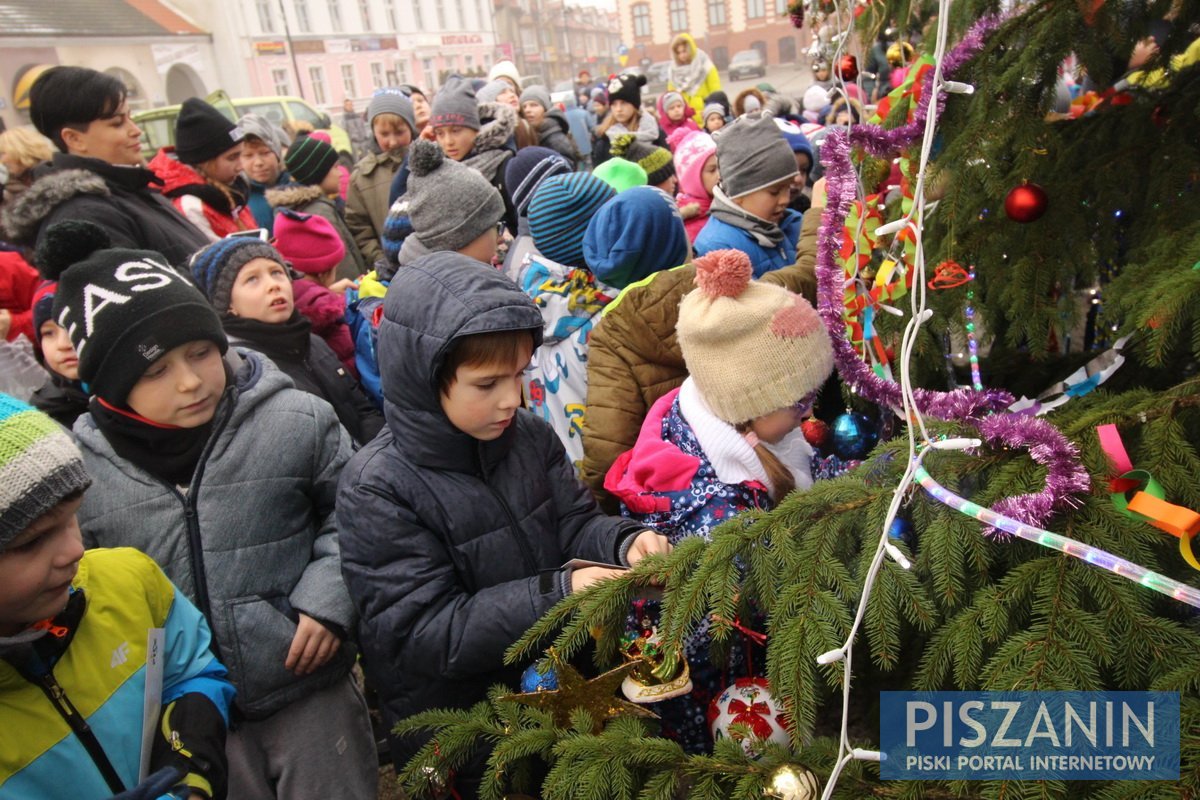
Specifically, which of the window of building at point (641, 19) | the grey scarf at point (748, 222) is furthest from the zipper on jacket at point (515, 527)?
the window of building at point (641, 19)

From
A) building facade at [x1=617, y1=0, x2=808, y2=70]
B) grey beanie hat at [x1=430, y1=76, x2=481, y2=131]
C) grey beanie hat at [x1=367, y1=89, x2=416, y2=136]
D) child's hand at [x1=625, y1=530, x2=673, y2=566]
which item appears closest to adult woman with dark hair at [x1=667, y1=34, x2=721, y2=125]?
grey beanie hat at [x1=367, y1=89, x2=416, y2=136]

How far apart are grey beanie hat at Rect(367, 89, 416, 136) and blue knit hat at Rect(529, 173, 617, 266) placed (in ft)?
10.9

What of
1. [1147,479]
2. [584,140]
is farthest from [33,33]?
[1147,479]

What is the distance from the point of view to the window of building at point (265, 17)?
3506 cm

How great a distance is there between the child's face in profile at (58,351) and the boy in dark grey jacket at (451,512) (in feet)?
3.93

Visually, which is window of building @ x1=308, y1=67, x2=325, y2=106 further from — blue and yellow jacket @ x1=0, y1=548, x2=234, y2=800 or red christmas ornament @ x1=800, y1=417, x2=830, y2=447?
blue and yellow jacket @ x1=0, y1=548, x2=234, y2=800

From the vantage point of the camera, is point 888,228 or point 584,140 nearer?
point 888,228

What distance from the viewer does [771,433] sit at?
2051 millimetres

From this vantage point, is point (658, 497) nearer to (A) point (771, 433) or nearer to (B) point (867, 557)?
(A) point (771, 433)

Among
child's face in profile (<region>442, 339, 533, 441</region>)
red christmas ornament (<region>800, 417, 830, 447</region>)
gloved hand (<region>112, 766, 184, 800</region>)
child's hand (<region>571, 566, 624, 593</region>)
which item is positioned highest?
child's face in profile (<region>442, 339, 533, 441</region>)

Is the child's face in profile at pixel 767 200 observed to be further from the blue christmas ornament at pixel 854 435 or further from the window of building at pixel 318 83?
the window of building at pixel 318 83

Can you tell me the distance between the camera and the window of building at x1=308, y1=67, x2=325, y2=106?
39062mm

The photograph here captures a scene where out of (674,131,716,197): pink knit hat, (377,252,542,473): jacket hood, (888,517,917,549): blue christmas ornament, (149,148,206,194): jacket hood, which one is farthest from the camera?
(674,131,716,197): pink knit hat

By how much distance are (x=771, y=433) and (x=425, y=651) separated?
1.02 metres
